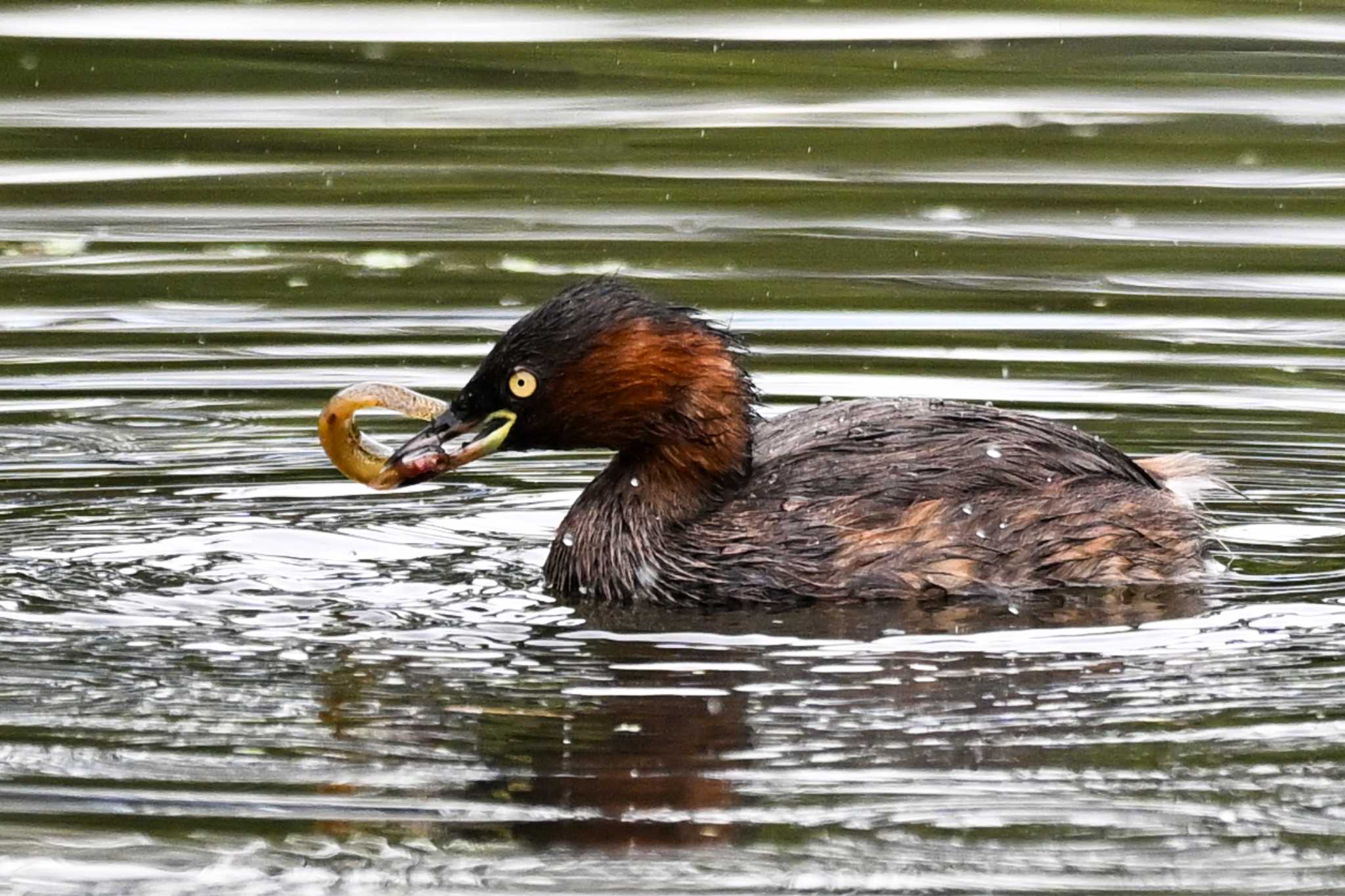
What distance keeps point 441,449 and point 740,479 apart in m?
0.90

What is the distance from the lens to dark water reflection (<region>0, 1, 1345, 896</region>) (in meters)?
6.14

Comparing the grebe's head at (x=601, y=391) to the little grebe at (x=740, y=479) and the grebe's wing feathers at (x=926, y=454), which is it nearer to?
the little grebe at (x=740, y=479)

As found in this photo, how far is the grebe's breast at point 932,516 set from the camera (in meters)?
8.15

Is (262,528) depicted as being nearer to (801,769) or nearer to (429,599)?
(429,599)

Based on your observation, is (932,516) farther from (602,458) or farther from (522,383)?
(602,458)

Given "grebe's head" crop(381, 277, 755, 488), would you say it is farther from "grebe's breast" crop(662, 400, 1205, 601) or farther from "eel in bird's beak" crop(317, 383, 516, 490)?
"grebe's breast" crop(662, 400, 1205, 601)

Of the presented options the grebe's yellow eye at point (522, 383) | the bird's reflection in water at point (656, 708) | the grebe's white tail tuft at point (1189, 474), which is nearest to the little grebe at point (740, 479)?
the grebe's yellow eye at point (522, 383)

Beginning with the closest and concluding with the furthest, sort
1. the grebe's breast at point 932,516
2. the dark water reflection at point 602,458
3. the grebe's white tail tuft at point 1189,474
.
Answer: the dark water reflection at point 602,458 < the grebe's breast at point 932,516 < the grebe's white tail tuft at point 1189,474

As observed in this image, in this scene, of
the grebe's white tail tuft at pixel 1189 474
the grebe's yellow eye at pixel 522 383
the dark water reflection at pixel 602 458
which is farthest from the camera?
the grebe's white tail tuft at pixel 1189 474

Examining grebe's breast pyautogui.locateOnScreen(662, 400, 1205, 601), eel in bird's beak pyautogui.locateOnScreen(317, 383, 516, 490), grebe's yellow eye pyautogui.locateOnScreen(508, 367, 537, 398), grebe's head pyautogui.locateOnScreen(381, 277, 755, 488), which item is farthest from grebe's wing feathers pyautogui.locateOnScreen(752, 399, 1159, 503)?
eel in bird's beak pyautogui.locateOnScreen(317, 383, 516, 490)

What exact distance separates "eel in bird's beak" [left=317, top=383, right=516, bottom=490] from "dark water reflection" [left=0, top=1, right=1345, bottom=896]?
0.99ft

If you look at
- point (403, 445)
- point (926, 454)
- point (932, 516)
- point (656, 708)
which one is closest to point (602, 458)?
point (403, 445)

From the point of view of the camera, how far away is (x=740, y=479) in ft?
27.7

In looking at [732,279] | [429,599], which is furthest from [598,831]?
[732,279]
